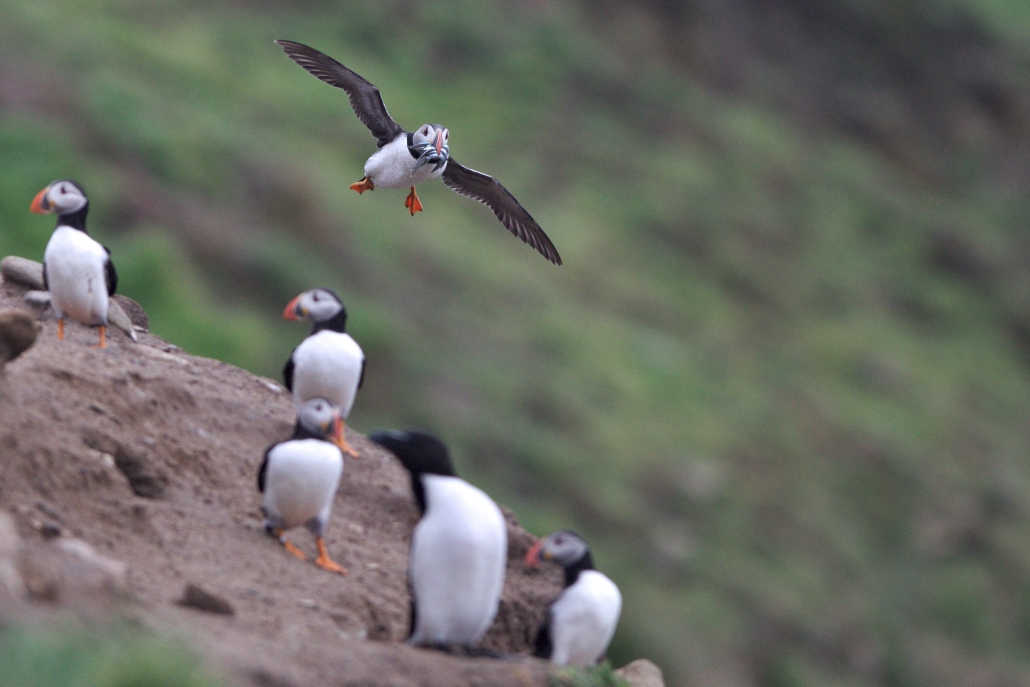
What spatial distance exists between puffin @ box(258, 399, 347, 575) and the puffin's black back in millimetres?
734

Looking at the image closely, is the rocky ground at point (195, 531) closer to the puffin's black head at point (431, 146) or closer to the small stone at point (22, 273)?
the small stone at point (22, 273)

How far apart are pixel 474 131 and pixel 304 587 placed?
1737cm

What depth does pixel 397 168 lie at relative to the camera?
815cm

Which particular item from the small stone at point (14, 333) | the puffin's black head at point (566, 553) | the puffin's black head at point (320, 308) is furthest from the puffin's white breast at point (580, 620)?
the small stone at point (14, 333)

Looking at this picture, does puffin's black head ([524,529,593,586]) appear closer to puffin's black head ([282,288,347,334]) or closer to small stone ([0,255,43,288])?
puffin's black head ([282,288,347,334])

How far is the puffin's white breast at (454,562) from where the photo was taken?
505 cm

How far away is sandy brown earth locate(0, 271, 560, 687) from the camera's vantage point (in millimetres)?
4762

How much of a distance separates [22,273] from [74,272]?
90 centimetres

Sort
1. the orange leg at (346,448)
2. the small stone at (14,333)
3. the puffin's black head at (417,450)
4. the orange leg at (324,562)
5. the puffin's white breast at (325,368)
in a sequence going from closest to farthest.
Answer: the puffin's black head at (417,450) < the small stone at (14,333) < the orange leg at (324,562) < the puffin's white breast at (325,368) < the orange leg at (346,448)

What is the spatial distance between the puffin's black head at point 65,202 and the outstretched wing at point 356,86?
92.4 inches

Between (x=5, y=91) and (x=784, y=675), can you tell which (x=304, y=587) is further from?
(x=5, y=91)

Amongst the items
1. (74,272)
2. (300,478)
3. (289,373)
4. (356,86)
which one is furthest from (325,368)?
(356,86)

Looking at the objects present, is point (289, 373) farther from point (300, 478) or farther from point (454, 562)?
point (454, 562)

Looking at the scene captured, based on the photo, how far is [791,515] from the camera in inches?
708
